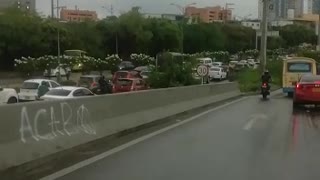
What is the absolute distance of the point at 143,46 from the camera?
111 metres

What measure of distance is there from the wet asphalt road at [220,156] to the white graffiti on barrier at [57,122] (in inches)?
43.9

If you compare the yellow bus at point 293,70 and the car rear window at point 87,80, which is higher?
the yellow bus at point 293,70

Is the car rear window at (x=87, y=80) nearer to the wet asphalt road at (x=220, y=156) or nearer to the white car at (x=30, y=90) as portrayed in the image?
the white car at (x=30, y=90)

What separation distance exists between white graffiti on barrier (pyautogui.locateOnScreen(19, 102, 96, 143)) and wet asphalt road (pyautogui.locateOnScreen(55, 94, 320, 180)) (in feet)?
3.65

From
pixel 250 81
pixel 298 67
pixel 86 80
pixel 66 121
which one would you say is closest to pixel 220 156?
pixel 66 121

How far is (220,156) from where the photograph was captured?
38.5ft

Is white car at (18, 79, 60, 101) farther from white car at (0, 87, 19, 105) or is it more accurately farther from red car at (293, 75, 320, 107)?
red car at (293, 75, 320, 107)

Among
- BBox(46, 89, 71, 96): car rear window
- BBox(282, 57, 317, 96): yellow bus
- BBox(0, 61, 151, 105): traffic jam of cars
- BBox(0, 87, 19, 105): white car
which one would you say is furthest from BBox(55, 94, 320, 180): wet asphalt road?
BBox(282, 57, 317, 96): yellow bus

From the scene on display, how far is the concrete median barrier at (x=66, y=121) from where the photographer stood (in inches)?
393

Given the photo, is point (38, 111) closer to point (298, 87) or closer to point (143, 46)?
point (298, 87)

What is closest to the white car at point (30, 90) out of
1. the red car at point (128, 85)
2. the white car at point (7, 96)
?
the white car at point (7, 96)

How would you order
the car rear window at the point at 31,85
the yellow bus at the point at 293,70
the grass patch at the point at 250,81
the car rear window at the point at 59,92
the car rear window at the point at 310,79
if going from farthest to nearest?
the grass patch at the point at 250,81
the yellow bus at the point at 293,70
the car rear window at the point at 31,85
the car rear window at the point at 310,79
the car rear window at the point at 59,92

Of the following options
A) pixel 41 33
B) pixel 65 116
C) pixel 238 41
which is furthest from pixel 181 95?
pixel 238 41

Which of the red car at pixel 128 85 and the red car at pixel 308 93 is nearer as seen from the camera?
the red car at pixel 308 93
